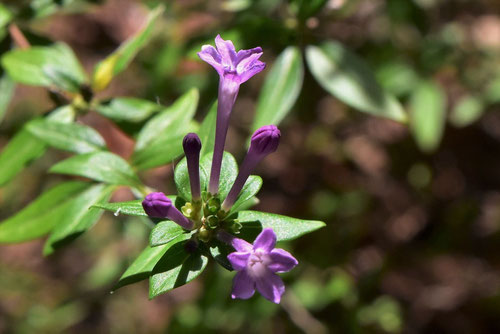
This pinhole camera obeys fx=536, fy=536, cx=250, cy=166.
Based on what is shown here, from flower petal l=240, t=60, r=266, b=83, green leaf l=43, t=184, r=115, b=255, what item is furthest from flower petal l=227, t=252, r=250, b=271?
green leaf l=43, t=184, r=115, b=255

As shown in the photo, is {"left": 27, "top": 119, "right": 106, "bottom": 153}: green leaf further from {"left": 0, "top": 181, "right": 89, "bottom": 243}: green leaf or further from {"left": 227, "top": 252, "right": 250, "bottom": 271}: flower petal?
{"left": 227, "top": 252, "right": 250, "bottom": 271}: flower petal

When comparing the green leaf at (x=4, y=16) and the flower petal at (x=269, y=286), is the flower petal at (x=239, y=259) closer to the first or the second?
the flower petal at (x=269, y=286)

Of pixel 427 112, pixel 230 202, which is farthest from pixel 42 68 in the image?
pixel 427 112

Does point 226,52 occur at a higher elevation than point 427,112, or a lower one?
higher

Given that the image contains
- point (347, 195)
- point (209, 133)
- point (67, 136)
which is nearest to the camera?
point (209, 133)

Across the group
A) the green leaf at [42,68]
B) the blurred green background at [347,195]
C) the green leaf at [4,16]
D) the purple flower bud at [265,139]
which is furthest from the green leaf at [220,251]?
the blurred green background at [347,195]

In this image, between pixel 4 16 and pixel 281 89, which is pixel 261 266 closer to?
pixel 281 89
